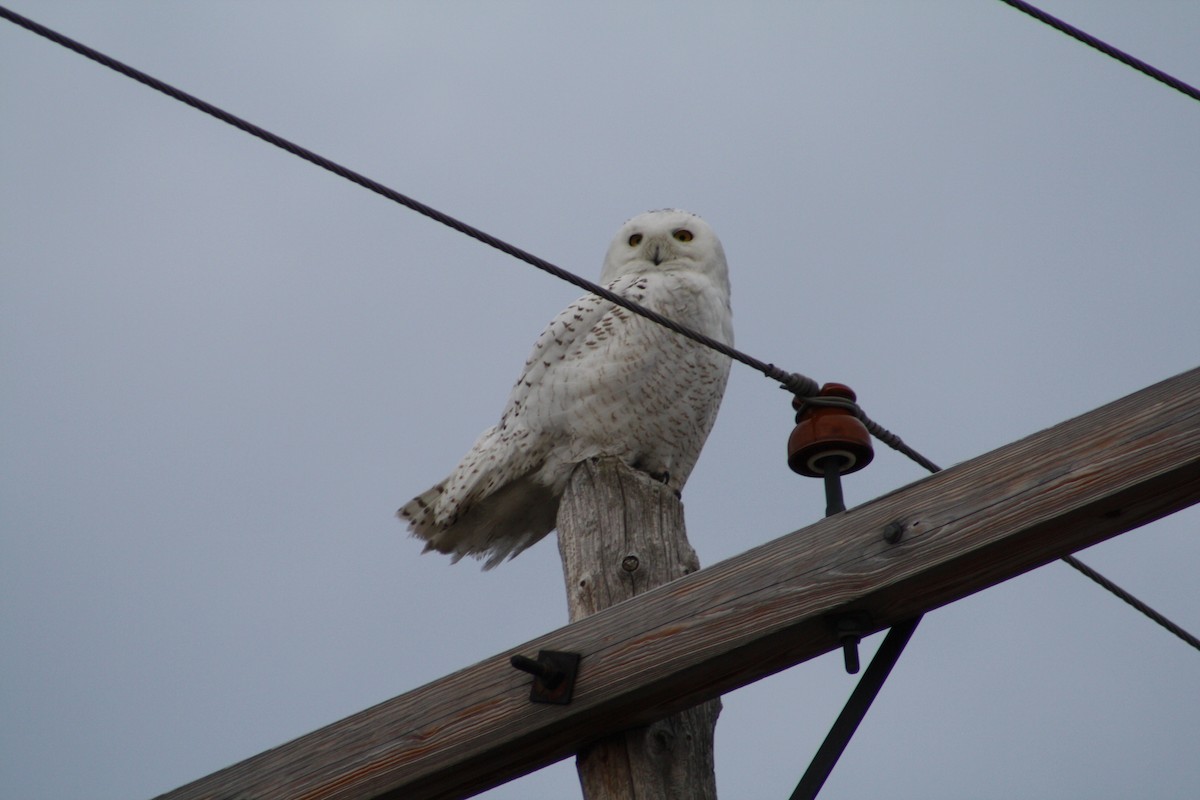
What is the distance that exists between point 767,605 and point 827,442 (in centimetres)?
39

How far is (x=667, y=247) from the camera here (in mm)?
4871

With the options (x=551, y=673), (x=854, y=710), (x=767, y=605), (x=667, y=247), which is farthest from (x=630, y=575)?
(x=667, y=247)

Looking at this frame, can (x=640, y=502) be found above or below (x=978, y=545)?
above

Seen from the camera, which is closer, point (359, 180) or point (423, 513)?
point (359, 180)

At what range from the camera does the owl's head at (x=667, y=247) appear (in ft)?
15.8

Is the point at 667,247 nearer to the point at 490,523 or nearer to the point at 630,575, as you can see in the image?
the point at 490,523

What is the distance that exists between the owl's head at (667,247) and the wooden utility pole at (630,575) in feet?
5.13

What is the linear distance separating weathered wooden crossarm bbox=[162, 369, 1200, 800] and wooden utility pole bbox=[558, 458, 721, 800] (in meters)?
0.07

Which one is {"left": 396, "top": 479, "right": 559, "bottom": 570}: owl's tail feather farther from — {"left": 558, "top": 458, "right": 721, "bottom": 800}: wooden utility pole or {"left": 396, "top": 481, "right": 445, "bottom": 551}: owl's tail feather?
{"left": 558, "top": 458, "right": 721, "bottom": 800}: wooden utility pole

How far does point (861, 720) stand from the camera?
2332mm

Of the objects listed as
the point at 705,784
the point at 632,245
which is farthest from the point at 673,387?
the point at 705,784

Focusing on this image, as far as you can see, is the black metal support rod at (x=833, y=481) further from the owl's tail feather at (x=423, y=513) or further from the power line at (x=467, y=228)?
the owl's tail feather at (x=423, y=513)

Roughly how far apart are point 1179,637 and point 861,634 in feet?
2.69

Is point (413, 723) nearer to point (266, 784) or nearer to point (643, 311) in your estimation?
point (266, 784)
